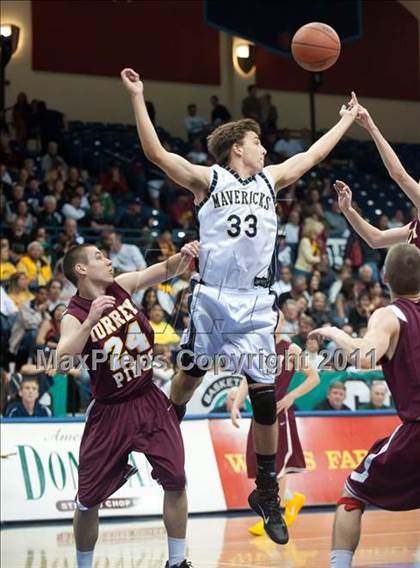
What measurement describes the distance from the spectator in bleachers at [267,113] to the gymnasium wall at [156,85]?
1.11 meters

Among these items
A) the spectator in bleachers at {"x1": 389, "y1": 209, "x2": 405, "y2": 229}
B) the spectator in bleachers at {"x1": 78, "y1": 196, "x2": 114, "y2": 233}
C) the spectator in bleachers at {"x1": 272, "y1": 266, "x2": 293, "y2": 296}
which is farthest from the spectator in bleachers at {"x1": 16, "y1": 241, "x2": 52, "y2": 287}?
the spectator in bleachers at {"x1": 389, "y1": 209, "x2": 405, "y2": 229}

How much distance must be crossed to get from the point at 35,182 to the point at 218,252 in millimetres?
11151

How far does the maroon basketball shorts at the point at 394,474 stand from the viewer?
238 inches

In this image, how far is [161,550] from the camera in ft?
30.3

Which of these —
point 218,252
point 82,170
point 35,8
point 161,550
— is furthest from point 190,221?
point 218,252

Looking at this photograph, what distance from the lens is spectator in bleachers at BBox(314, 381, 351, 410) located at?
43.8 ft

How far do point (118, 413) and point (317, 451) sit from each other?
6247mm

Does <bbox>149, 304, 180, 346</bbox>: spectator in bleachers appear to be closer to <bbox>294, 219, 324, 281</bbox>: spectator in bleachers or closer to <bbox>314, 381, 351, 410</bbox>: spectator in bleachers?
<bbox>314, 381, 351, 410</bbox>: spectator in bleachers

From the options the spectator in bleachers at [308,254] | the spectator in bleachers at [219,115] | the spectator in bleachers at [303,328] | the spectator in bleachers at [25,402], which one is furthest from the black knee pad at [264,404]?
the spectator in bleachers at [219,115]

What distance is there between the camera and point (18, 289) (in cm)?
1403

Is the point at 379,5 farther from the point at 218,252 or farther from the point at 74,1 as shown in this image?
the point at 218,252

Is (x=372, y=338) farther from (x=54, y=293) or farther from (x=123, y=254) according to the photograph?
(x=123, y=254)

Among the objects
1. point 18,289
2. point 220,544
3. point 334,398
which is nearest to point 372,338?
point 220,544

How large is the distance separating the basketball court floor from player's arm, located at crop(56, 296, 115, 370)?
7.78ft
